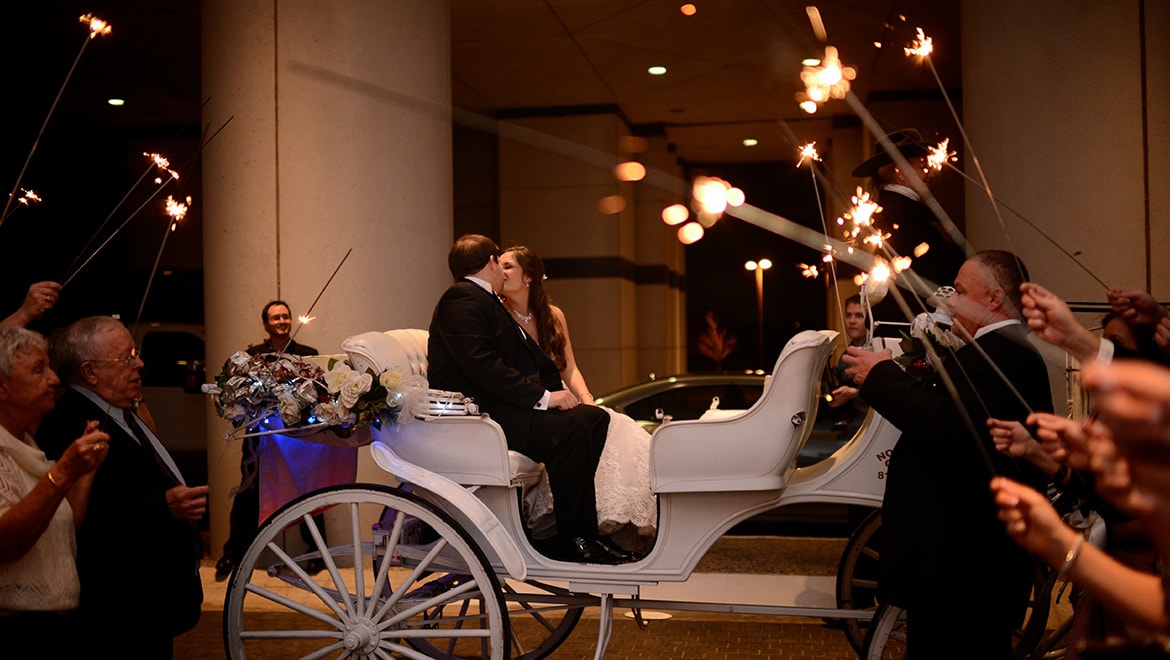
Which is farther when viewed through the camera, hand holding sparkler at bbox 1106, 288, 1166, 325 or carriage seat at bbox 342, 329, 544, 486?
carriage seat at bbox 342, 329, 544, 486

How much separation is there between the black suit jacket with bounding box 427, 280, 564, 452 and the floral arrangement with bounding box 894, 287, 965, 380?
4.64ft

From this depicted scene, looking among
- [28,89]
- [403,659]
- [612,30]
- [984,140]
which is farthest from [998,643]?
[28,89]

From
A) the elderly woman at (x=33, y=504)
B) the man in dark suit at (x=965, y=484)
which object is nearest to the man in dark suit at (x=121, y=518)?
the elderly woman at (x=33, y=504)

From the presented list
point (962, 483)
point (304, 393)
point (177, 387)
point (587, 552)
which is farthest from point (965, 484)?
point (177, 387)

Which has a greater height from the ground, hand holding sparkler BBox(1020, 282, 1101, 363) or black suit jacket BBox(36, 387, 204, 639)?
hand holding sparkler BBox(1020, 282, 1101, 363)

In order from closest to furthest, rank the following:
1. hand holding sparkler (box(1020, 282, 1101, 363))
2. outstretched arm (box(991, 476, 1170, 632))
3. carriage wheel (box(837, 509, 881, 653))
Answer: outstretched arm (box(991, 476, 1170, 632))
hand holding sparkler (box(1020, 282, 1101, 363))
carriage wheel (box(837, 509, 881, 653))

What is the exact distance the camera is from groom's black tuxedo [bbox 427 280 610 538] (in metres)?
3.88

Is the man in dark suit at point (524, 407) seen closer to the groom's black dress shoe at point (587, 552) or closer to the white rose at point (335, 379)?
the groom's black dress shoe at point (587, 552)

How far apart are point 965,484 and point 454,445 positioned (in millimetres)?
1802

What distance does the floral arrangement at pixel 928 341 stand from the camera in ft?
10.5

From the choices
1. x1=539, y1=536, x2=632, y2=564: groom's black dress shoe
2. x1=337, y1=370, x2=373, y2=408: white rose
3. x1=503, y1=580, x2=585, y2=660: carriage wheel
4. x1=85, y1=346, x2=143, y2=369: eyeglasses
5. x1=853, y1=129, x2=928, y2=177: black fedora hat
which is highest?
x1=853, y1=129, x2=928, y2=177: black fedora hat

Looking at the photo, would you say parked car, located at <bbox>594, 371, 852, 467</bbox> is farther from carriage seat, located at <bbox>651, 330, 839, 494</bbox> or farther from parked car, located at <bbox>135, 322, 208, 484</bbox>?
parked car, located at <bbox>135, 322, 208, 484</bbox>

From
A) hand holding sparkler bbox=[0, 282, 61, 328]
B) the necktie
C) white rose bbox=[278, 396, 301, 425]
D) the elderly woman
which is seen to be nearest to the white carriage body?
white rose bbox=[278, 396, 301, 425]

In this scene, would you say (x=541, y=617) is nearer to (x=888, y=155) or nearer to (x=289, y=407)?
(x=289, y=407)
